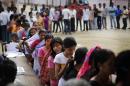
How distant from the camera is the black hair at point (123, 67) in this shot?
3096 mm

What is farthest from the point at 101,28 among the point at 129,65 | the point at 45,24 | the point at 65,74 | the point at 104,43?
the point at 129,65

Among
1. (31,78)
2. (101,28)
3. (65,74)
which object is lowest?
(101,28)

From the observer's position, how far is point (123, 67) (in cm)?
318

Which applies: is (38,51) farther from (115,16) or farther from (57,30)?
(115,16)

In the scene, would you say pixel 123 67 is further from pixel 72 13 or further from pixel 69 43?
pixel 72 13

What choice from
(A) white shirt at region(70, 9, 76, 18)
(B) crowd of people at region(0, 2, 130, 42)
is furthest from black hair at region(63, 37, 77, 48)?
(A) white shirt at region(70, 9, 76, 18)

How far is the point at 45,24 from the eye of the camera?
21.7 m

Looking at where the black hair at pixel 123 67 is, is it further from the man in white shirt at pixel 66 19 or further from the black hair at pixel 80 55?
the man in white shirt at pixel 66 19

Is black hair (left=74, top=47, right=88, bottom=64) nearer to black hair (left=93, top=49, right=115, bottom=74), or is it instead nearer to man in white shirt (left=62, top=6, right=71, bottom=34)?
black hair (left=93, top=49, right=115, bottom=74)

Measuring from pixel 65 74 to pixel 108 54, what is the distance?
135 centimetres

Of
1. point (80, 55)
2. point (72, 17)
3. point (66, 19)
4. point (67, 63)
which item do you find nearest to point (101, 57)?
point (80, 55)

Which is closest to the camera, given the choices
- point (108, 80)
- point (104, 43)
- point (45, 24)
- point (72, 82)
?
point (72, 82)

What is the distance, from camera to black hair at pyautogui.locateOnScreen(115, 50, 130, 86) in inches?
122

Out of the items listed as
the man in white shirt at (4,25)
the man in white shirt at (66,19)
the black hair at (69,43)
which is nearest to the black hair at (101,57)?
the black hair at (69,43)
